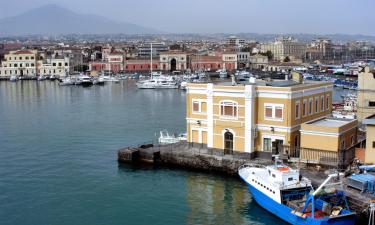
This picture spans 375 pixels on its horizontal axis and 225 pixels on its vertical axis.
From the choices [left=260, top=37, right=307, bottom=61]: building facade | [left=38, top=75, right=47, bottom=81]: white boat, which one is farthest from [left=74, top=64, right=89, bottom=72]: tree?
[left=260, top=37, right=307, bottom=61]: building facade

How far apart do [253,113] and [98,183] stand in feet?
16.5

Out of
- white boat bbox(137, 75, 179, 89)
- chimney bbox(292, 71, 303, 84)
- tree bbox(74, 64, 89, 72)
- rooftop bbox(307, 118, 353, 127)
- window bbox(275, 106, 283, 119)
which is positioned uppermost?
chimney bbox(292, 71, 303, 84)

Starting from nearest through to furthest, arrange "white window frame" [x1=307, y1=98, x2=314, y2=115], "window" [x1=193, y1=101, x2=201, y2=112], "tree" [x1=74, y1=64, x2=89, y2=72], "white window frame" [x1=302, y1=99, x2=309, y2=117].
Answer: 1. "white window frame" [x1=302, y1=99, x2=309, y2=117]
2. "white window frame" [x1=307, y1=98, x2=314, y2=115]
3. "window" [x1=193, y1=101, x2=201, y2=112]
4. "tree" [x1=74, y1=64, x2=89, y2=72]

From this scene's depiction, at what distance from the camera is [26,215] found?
1220 cm

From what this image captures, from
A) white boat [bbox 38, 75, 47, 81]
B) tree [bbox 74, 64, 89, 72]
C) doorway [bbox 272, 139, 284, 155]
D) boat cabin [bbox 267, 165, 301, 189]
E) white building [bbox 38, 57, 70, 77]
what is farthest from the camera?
tree [bbox 74, 64, 89, 72]

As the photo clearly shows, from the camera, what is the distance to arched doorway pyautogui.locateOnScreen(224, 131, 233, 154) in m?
15.4

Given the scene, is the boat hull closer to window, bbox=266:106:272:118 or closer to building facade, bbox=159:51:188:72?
window, bbox=266:106:272:118

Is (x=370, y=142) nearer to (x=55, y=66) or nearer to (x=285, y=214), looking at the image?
(x=285, y=214)

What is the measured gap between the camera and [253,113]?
14852 mm

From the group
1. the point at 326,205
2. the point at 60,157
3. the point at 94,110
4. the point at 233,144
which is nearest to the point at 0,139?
the point at 60,157

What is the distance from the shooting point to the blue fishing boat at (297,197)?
10.3 m

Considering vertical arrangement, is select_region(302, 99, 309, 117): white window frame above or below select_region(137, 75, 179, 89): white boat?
above

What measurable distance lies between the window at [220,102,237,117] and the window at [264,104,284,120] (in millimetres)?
931

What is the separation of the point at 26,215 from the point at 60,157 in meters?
5.99
